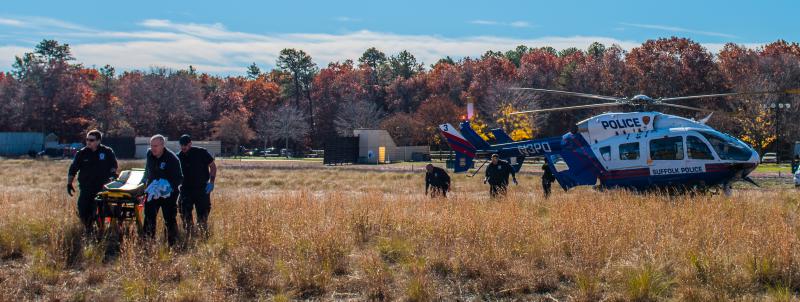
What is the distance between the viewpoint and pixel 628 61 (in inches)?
2756

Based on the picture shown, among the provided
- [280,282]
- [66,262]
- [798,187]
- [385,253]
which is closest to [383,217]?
[385,253]

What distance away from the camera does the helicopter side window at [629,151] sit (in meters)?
17.8

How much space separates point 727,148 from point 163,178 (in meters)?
13.2

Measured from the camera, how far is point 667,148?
1747 centimetres

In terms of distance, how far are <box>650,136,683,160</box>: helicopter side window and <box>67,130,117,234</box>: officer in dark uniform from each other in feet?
41.0

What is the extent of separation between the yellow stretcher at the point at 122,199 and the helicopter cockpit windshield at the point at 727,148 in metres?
13.0

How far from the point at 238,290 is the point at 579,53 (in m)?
85.9

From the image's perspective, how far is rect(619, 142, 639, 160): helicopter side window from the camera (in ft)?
58.3

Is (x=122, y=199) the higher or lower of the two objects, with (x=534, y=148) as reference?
lower

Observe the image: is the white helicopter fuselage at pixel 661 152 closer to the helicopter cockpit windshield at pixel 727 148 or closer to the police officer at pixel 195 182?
the helicopter cockpit windshield at pixel 727 148

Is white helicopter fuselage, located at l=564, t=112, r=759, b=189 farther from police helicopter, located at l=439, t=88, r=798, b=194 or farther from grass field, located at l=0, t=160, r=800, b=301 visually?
grass field, located at l=0, t=160, r=800, b=301

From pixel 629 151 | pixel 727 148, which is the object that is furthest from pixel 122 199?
pixel 727 148

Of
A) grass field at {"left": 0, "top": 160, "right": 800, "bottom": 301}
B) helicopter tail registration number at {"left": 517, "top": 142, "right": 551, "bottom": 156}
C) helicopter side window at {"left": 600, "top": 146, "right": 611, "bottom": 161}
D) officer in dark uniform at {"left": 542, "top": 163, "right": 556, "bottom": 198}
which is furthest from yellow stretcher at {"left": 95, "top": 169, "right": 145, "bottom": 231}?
helicopter tail registration number at {"left": 517, "top": 142, "right": 551, "bottom": 156}

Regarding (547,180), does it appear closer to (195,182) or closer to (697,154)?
(697,154)
